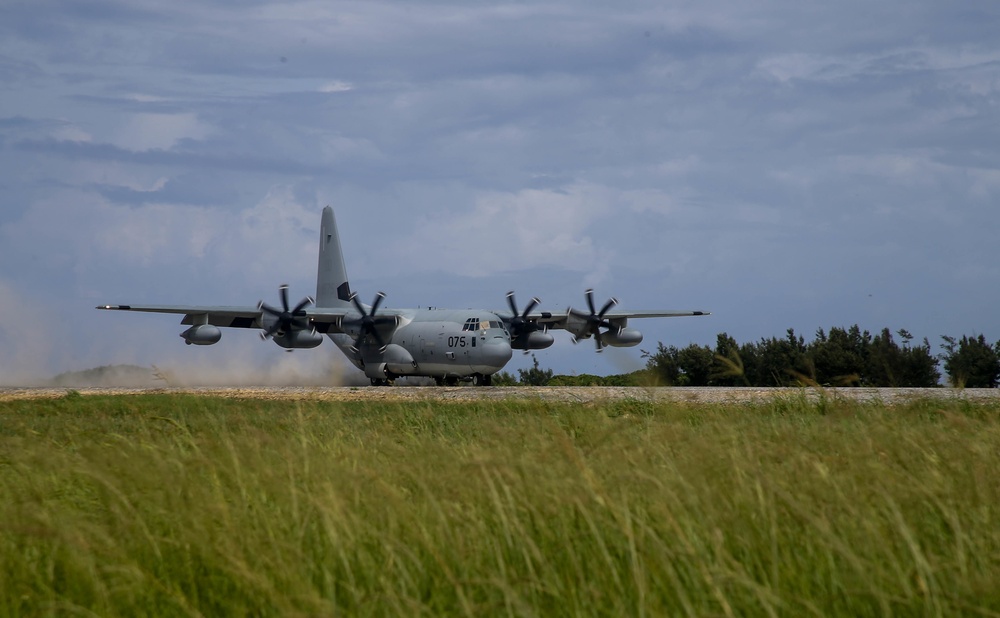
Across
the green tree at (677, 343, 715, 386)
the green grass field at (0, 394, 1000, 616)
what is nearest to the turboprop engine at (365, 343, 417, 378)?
the green tree at (677, 343, 715, 386)

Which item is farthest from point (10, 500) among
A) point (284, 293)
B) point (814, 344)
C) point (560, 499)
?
point (814, 344)

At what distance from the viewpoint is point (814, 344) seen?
131ft

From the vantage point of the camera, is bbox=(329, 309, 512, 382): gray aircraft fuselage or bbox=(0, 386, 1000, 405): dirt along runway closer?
bbox=(0, 386, 1000, 405): dirt along runway

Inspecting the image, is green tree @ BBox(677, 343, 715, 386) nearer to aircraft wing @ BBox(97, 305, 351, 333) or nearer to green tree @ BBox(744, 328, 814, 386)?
green tree @ BBox(744, 328, 814, 386)

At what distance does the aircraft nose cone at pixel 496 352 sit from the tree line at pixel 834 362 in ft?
7.16

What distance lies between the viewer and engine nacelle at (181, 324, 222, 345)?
35594 millimetres

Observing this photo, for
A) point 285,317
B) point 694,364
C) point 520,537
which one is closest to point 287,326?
point 285,317

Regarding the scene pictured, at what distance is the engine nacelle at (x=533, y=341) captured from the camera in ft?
127

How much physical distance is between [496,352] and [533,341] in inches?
189

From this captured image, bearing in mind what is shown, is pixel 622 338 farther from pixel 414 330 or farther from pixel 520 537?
pixel 520 537

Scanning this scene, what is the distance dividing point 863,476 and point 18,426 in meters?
14.2

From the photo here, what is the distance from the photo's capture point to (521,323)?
38.3 metres

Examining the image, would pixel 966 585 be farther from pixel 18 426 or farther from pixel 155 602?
pixel 18 426

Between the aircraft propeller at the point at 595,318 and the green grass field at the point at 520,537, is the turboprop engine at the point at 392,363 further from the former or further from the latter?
the green grass field at the point at 520,537
